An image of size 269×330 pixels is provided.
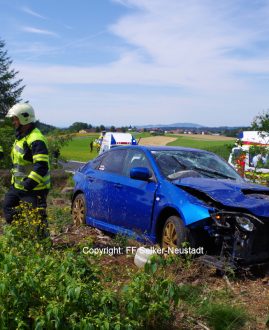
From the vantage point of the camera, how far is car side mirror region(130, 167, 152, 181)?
6.82 m

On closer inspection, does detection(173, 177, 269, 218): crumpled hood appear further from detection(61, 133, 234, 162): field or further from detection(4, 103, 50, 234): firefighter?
detection(61, 133, 234, 162): field

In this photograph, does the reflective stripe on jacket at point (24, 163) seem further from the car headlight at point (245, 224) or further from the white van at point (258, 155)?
the white van at point (258, 155)

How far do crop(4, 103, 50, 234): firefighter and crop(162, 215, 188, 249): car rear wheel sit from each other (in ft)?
4.84

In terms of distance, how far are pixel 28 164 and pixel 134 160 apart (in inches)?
70.5

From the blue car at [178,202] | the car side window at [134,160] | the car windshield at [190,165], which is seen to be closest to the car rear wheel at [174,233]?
the blue car at [178,202]

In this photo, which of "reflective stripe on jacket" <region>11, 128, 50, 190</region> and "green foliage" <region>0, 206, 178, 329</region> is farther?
"reflective stripe on jacket" <region>11, 128, 50, 190</region>

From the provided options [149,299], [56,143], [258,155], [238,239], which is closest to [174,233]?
[238,239]

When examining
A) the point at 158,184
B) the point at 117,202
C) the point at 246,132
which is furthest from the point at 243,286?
the point at 246,132

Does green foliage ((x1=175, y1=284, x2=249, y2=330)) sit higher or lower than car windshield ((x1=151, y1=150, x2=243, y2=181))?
lower

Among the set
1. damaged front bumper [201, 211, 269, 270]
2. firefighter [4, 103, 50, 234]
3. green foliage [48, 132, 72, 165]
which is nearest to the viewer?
damaged front bumper [201, 211, 269, 270]

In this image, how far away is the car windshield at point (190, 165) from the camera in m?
6.88

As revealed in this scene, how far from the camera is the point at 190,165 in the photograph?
720cm

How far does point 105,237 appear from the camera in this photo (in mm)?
7605

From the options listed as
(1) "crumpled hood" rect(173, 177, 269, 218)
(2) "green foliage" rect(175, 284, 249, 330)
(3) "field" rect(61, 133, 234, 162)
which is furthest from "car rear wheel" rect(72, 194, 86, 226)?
(3) "field" rect(61, 133, 234, 162)
